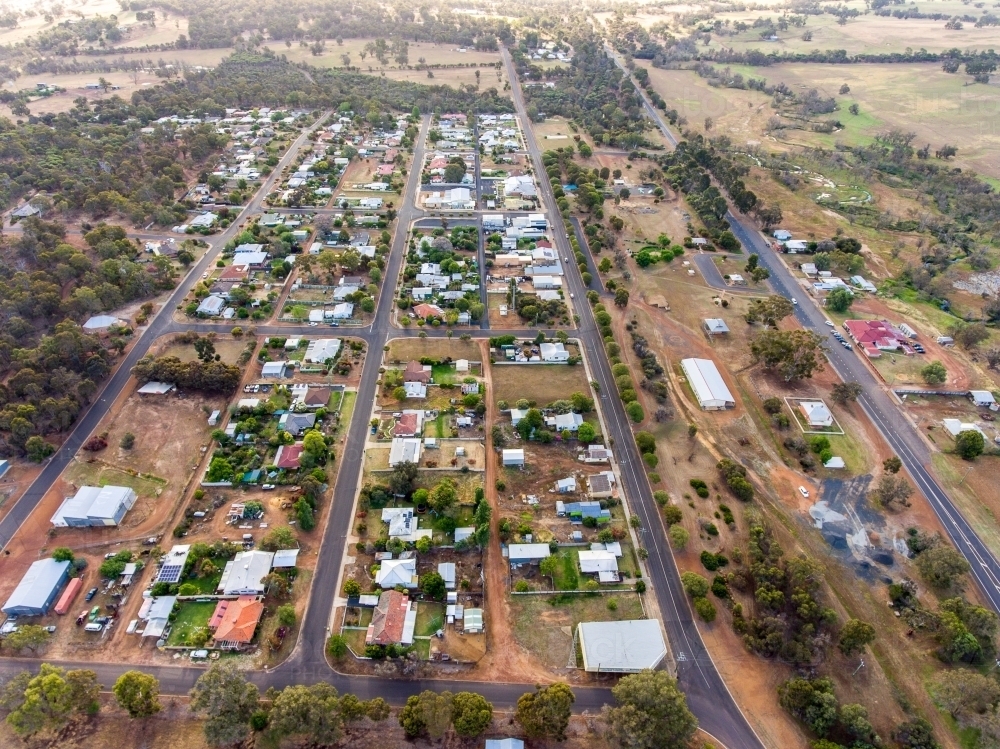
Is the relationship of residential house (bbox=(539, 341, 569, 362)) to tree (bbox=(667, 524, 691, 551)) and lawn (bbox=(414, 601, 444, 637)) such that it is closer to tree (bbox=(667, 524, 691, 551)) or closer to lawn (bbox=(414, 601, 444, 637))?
tree (bbox=(667, 524, 691, 551))

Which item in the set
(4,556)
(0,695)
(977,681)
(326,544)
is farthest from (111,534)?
(977,681)

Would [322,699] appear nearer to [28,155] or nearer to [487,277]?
[487,277]

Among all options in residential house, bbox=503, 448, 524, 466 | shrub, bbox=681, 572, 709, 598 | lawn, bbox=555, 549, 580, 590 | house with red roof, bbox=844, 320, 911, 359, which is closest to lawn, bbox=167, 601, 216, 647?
residential house, bbox=503, 448, 524, 466

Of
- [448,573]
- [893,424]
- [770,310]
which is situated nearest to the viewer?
[448,573]

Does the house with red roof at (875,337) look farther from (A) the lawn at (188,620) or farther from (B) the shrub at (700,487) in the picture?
(A) the lawn at (188,620)

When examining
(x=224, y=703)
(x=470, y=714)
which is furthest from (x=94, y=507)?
(x=470, y=714)

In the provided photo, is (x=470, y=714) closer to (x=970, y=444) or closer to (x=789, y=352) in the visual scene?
(x=789, y=352)

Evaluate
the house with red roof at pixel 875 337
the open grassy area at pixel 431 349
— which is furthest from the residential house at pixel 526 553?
the house with red roof at pixel 875 337
